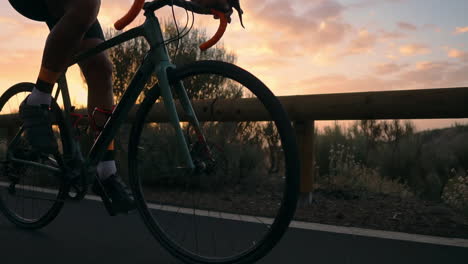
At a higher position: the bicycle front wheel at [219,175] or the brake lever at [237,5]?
the brake lever at [237,5]

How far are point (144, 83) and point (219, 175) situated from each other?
2.57 m

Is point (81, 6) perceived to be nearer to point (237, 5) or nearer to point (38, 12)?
point (38, 12)

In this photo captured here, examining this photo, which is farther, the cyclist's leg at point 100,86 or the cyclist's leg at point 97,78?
the cyclist's leg at point 97,78

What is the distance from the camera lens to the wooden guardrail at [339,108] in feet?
12.8

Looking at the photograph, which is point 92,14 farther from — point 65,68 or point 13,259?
point 13,259

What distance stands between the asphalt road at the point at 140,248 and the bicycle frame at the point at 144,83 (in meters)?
0.53

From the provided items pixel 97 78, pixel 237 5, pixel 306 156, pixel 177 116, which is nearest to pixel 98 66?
pixel 97 78

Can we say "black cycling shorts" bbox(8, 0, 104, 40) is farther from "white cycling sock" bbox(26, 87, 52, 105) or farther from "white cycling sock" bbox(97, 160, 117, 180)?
"white cycling sock" bbox(97, 160, 117, 180)

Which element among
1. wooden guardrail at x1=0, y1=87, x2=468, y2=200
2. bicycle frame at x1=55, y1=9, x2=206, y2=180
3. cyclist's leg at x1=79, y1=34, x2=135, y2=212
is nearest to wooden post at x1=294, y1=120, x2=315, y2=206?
wooden guardrail at x1=0, y1=87, x2=468, y2=200

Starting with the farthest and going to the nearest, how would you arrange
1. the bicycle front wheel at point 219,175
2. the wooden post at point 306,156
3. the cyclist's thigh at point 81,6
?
the wooden post at point 306,156, the cyclist's thigh at point 81,6, the bicycle front wheel at point 219,175

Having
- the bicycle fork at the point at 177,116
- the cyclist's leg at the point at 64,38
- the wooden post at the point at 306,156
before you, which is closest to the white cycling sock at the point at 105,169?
the cyclist's leg at the point at 64,38

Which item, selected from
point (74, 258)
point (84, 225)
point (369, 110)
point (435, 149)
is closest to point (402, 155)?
point (435, 149)

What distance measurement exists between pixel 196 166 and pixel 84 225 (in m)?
1.60

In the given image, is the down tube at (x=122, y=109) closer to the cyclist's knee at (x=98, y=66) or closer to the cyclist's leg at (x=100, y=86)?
the cyclist's leg at (x=100, y=86)
